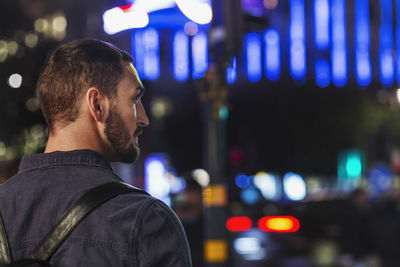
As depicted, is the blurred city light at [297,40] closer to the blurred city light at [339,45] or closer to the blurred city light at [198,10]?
the blurred city light at [339,45]

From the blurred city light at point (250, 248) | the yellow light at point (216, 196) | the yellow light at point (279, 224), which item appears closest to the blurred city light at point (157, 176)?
the blurred city light at point (250, 248)

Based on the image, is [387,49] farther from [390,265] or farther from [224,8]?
[224,8]

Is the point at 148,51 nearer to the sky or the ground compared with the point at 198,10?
nearer to the sky

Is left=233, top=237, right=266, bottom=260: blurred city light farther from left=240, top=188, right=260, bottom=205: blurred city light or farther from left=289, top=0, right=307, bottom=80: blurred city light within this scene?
left=289, top=0, right=307, bottom=80: blurred city light

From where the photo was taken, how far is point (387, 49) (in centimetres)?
2794

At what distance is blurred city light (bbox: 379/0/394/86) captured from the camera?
2698cm

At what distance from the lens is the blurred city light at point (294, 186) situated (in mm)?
43344

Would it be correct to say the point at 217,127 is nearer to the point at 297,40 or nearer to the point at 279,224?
the point at 279,224

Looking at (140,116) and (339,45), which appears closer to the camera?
(140,116)

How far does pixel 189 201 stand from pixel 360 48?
75.2 ft

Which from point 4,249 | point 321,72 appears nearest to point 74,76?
point 4,249

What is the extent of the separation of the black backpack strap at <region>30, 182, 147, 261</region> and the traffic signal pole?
15.5 feet

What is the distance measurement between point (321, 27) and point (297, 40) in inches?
60.3

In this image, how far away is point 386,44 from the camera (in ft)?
92.8
